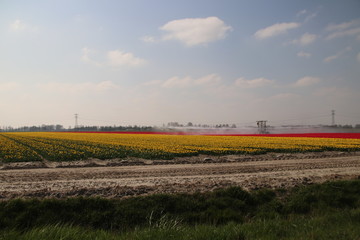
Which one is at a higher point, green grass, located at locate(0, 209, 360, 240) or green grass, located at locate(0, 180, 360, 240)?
green grass, located at locate(0, 209, 360, 240)

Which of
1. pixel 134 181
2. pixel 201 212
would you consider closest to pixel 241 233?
pixel 201 212

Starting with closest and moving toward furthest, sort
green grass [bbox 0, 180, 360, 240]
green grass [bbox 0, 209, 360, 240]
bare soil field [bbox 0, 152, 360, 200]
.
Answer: green grass [bbox 0, 209, 360, 240]
green grass [bbox 0, 180, 360, 240]
bare soil field [bbox 0, 152, 360, 200]

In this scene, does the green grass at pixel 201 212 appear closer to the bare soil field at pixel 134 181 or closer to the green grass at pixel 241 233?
the green grass at pixel 241 233

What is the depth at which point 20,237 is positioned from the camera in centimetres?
486

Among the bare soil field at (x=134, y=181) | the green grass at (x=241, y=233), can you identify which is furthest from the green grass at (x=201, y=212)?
the bare soil field at (x=134, y=181)

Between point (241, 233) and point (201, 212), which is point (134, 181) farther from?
point (241, 233)

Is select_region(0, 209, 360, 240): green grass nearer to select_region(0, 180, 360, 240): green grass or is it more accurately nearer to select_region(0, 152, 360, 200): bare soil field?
select_region(0, 180, 360, 240): green grass

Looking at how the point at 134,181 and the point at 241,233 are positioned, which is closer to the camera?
the point at 241,233

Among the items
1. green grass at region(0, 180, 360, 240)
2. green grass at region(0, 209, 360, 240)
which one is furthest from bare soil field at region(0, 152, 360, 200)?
green grass at region(0, 209, 360, 240)

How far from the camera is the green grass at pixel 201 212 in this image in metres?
6.12

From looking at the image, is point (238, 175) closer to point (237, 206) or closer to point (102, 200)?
point (237, 206)

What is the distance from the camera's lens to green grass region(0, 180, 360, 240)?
6125 mm

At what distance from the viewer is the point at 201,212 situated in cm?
806

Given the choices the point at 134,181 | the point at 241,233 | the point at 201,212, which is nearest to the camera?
the point at 241,233
